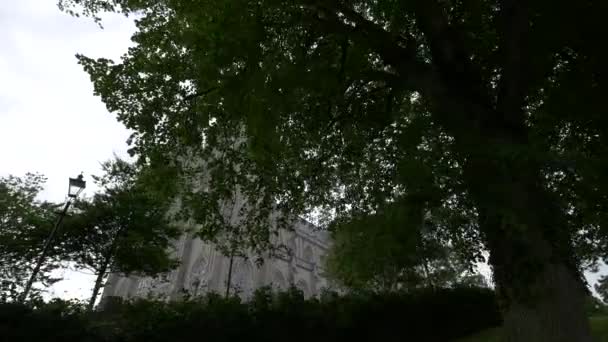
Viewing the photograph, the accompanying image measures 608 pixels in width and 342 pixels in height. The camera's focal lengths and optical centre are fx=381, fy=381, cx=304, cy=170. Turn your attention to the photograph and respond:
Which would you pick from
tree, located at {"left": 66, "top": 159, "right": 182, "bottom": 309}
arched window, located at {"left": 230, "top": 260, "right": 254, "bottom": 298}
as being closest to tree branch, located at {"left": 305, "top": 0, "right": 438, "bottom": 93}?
tree, located at {"left": 66, "top": 159, "right": 182, "bottom": 309}

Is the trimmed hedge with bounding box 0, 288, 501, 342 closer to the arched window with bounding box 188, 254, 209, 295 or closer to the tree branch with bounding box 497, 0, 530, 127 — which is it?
the tree branch with bounding box 497, 0, 530, 127

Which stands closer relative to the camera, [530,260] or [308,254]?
[530,260]

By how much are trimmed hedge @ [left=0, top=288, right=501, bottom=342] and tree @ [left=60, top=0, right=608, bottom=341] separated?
298 centimetres

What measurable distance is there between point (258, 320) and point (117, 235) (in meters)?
14.4

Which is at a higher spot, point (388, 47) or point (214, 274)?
point (214, 274)

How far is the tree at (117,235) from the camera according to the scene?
65.2ft

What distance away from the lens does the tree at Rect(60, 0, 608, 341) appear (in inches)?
208

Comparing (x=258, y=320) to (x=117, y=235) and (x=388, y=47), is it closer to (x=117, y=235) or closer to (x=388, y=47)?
(x=388, y=47)

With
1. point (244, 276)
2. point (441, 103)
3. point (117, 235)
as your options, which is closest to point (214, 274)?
point (244, 276)

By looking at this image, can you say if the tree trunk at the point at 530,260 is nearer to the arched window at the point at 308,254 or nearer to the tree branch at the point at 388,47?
the tree branch at the point at 388,47

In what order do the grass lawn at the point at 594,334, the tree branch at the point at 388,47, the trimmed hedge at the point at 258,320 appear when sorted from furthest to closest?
the grass lawn at the point at 594,334 → the tree branch at the point at 388,47 → the trimmed hedge at the point at 258,320

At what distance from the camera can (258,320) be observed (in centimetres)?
890

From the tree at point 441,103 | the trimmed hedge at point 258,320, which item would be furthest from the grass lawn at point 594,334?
the tree at point 441,103

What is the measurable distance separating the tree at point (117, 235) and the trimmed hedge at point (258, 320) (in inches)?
460
